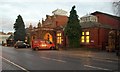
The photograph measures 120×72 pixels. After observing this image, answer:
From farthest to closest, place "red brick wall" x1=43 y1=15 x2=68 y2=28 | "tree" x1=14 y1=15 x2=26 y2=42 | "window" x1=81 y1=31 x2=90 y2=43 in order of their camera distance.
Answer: "tree" x1=14 y1=15 x2=26 y2=42
"red brick wall" x1=43 y1=15 x2=68 y2=28
"window" x1=81 y1=31 x2=90 y2=43

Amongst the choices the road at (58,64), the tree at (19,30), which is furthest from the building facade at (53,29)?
the road at (58,64)

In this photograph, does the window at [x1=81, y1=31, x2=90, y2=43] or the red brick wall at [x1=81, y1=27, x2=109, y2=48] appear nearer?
the red brick wall at [x1=81, y1=27, x2=109, y2=48]

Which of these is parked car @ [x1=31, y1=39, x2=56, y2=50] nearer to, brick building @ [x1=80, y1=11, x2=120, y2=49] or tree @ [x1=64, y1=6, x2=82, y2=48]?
tree @ [x1=64, y1=6, x2=82, y2=48]

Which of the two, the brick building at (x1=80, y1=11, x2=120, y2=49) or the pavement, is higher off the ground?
the brick building at (x1=80, y1=11, x2=120, y2=49)

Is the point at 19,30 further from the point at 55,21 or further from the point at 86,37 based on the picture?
the point at 86,37

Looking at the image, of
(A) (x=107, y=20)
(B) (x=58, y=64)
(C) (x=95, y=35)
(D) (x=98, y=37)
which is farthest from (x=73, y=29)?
(B) (x=58, y=64)

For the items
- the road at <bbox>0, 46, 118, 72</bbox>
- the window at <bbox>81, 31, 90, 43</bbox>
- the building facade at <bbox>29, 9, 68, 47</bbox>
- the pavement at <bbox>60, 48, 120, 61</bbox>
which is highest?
the building facade at <bbox>29, 9, 68, 47</bbox>

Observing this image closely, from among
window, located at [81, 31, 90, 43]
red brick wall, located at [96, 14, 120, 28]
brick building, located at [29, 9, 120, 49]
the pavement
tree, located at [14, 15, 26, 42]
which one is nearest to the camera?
the pavement

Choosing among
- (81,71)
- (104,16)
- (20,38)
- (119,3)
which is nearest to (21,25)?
(20,38)

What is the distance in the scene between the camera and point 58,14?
202 feet

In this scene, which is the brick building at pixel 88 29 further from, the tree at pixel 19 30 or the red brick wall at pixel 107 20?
the tree at pixel 19 30

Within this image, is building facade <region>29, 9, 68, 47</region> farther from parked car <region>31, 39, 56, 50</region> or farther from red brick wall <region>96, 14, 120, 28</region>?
parked car <region>31, 39, 56, 50</region>

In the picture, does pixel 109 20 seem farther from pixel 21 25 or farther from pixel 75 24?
pixel 21 25

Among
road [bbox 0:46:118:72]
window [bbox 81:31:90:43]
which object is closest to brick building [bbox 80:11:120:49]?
window [bbox 81:31:90:43]
